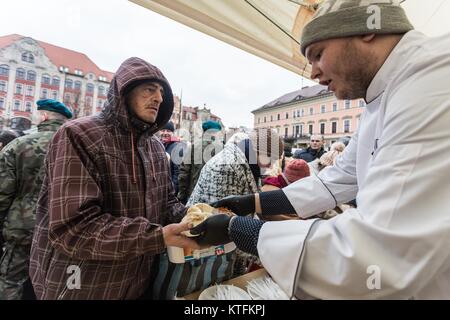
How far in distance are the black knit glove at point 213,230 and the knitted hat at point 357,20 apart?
89 cm

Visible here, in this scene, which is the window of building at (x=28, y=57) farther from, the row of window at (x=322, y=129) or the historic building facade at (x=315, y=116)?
the row of window at (x=322, y=129)

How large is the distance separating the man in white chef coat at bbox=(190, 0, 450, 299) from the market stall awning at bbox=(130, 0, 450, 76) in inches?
25.2

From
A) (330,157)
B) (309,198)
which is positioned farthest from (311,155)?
(309,198)

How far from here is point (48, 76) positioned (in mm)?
12117

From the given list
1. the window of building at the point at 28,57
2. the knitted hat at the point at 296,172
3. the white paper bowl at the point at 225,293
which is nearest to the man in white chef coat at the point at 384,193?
the white paper bowl at the point at 225,293

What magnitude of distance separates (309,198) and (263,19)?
4.26 ft

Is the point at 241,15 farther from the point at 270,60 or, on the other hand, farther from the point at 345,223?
the point at 345,223

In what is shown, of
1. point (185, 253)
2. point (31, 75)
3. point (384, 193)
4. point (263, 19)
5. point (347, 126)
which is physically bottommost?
point (185, 253)

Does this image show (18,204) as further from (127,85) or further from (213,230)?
(213,230)

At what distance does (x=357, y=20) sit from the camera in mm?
915

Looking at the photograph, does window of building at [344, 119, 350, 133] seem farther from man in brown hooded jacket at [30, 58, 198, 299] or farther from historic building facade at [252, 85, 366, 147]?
man in brown hooded jacket at [30, 58, 198, 299]

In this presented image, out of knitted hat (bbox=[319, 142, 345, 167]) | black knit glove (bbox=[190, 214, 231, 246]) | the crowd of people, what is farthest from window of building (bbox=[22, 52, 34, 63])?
black knit glove (bbox=[190, 214, 231, 246])

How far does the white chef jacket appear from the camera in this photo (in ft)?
1.98

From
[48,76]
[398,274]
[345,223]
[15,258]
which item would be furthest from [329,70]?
[48,76]
